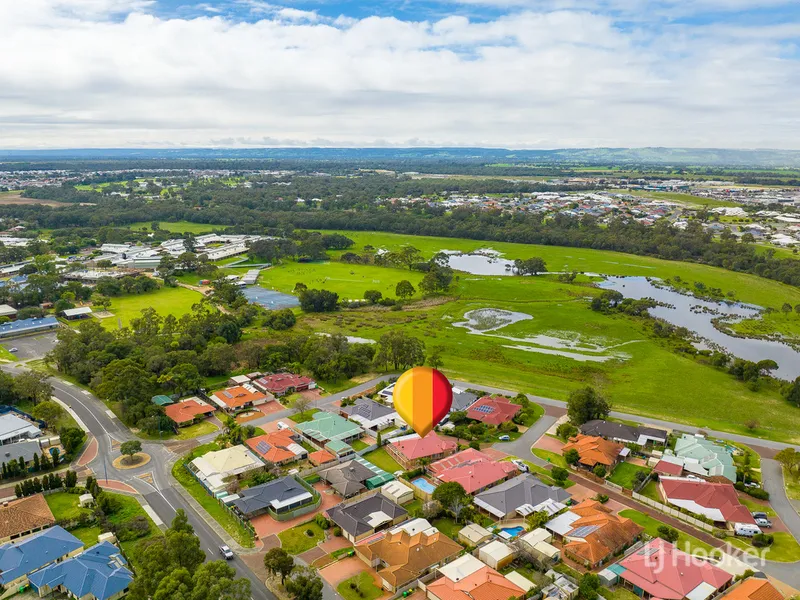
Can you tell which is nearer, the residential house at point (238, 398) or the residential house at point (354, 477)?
the residential house at point (354, 477)

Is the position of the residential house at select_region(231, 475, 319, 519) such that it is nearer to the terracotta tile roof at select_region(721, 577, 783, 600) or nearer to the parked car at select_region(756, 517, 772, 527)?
the terracotta tile roof at select_region(721, 577, 783, 600)

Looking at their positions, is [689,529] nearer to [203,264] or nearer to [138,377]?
[138,377]

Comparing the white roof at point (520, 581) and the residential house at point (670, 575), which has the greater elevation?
the residential house at point (670, 575)

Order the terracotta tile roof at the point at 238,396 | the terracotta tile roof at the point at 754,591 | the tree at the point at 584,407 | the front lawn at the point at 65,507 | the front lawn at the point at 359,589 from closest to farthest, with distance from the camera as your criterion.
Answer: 1. the terracotta tile roof at the point at 754,591
2. the front lawn at the point at 359,589
3. the front lawn at the point at 65,507
4. the tree at the point at 584,407
5. the terracotta tile roof at the point at 238,396

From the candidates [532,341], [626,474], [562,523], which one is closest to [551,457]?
[626,474]

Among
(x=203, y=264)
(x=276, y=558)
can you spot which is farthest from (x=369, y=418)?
(x=203, y=264)

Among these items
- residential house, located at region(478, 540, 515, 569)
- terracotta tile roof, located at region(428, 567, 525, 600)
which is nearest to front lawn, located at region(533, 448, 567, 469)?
residential house, located at region(478, 540, 515, 569)

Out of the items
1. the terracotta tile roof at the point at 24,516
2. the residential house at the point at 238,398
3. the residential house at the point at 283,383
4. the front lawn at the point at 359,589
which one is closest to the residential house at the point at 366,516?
the front lawn at the point at 359,589

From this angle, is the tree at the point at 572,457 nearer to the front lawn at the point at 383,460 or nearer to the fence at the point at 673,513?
the fence at the point at 673,513
